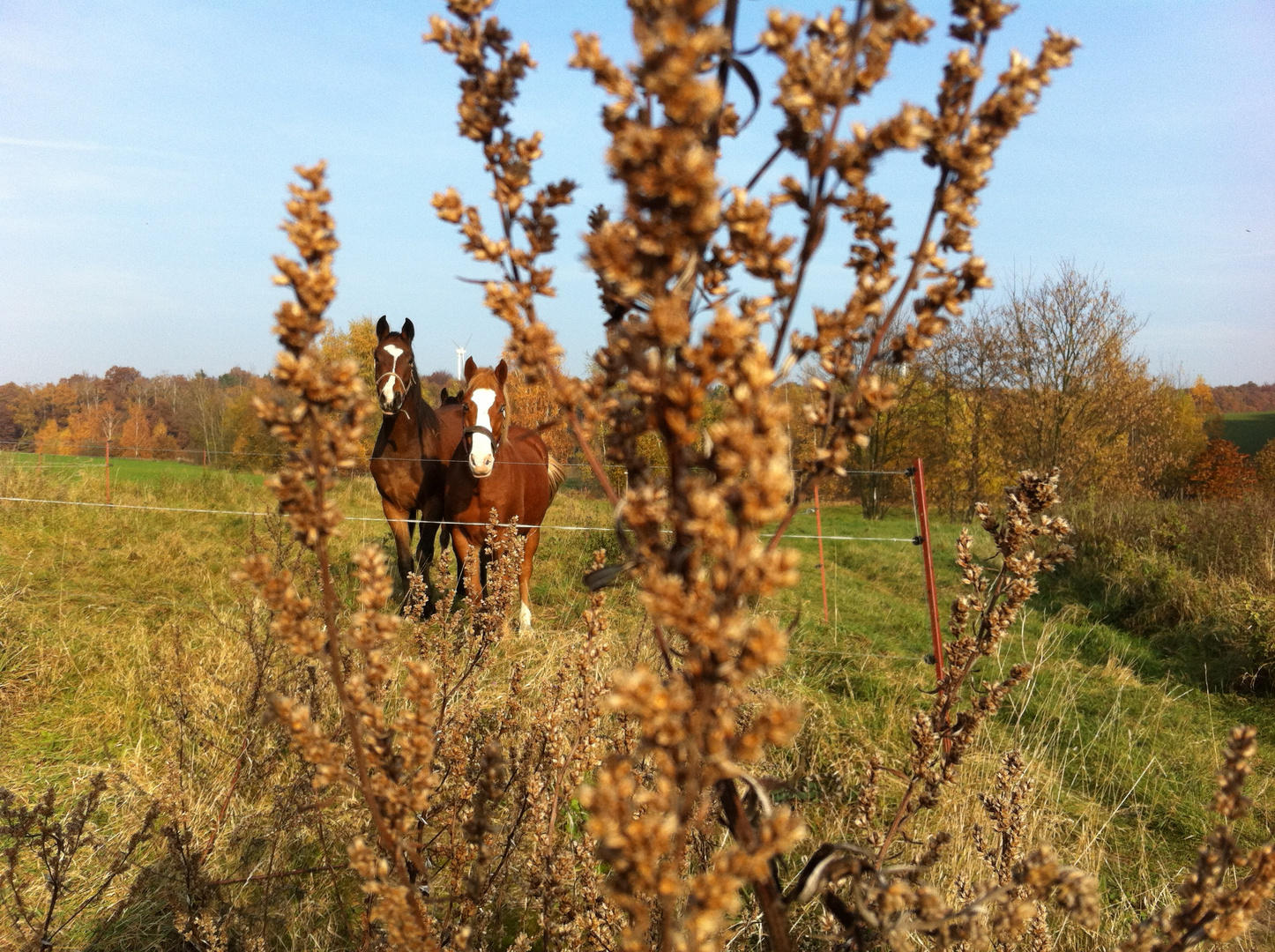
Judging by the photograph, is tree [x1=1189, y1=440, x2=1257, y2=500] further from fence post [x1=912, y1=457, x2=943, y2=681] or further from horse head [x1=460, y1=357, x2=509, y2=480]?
horse head [x1=460, y1=357, x2=509, y2=480]

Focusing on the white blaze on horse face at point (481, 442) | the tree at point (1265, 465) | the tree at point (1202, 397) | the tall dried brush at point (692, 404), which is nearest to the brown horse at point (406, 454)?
the white blaze on horse face at point (481, 442)

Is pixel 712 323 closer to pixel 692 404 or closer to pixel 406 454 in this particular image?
pixel 692 404

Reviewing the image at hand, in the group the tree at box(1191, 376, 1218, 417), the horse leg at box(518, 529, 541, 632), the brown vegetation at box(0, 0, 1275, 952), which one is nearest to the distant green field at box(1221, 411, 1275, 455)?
the tree at box(1191, 376, 1218, 417)

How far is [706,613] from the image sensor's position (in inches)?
25.2

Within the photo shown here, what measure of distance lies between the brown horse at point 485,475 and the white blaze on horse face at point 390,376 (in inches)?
27.3

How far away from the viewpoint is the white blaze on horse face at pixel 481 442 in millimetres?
6824

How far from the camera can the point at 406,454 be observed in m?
7.52

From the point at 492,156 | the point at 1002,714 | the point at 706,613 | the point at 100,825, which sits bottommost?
the point at 1002,714

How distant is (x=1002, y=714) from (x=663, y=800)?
6540 mm

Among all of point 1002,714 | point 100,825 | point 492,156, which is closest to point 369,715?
point 492,156

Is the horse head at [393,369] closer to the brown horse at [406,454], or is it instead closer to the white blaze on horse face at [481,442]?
the brown horse at [406,454]

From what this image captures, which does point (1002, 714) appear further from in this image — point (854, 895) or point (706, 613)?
point (706, 613)

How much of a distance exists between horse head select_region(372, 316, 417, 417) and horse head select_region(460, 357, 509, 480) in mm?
608

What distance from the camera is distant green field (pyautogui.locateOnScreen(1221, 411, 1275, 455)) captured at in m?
53.2
